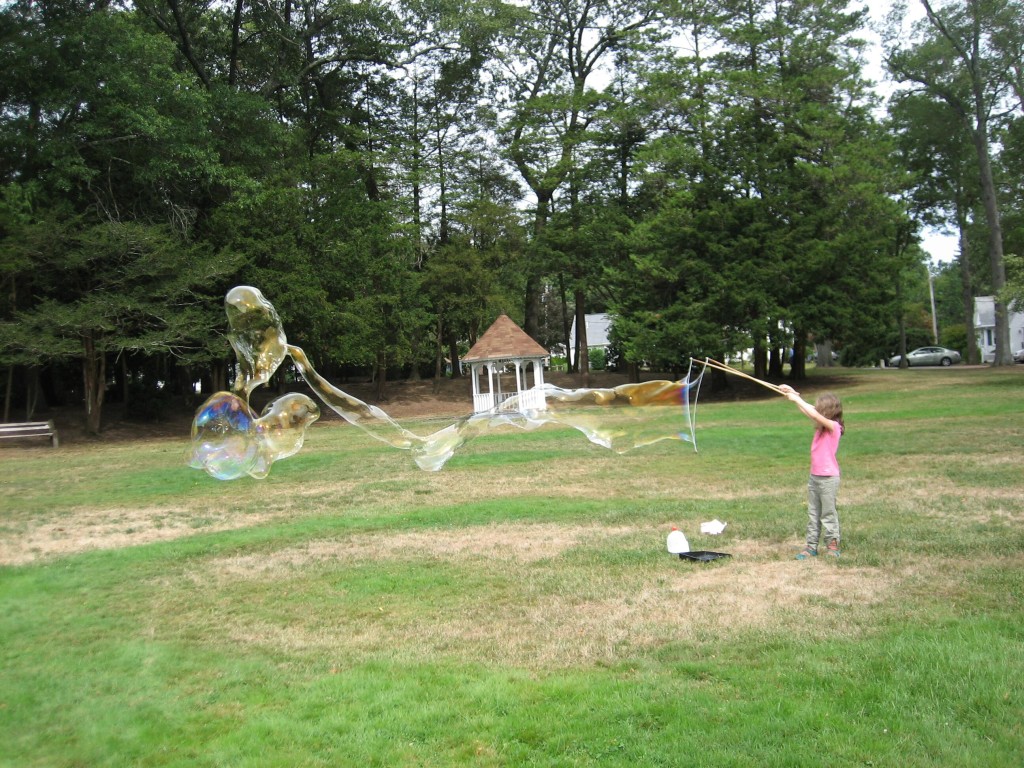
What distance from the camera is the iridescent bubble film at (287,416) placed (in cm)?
1178

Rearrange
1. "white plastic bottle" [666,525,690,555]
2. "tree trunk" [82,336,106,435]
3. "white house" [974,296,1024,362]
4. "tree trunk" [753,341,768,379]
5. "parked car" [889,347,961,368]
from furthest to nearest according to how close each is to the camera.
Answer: "white house" [974,296,1024,362] → "parked car" [889,347,961,368] → "tree trunk" [753,341,768,379] → "tree trunk" [82,336,106,435] → "white plastic bottle" [666,525,690,555]

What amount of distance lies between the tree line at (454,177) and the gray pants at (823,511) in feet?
88.6

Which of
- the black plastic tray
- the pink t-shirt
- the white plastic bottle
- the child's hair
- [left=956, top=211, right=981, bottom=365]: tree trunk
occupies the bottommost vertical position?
the black plastic tray

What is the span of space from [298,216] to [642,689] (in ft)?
119

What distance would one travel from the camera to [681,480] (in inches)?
621

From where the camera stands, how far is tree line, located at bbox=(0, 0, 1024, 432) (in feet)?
103

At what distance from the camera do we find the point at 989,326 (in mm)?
81000

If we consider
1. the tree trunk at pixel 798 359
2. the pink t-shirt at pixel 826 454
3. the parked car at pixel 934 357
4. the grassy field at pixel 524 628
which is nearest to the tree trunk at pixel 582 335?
the tree trunk at pixel 798 359

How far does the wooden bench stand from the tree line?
106 inches

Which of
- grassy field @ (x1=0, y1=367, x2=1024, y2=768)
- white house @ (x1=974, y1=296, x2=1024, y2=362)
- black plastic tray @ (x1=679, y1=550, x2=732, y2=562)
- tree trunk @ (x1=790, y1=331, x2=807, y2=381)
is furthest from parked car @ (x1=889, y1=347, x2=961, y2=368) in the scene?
black plastic tray @ (x1=679, y1=550, x2=732, y2=562)

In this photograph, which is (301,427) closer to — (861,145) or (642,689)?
(642,689)

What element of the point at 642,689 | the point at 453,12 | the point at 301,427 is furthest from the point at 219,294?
the point at 642,689

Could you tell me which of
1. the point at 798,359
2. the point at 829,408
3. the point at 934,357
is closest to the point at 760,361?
the point at 798,359

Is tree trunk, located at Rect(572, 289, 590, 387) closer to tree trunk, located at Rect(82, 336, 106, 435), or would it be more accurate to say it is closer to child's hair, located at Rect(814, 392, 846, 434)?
tree trunk, located at Rect(82, 336, 106, 435)
